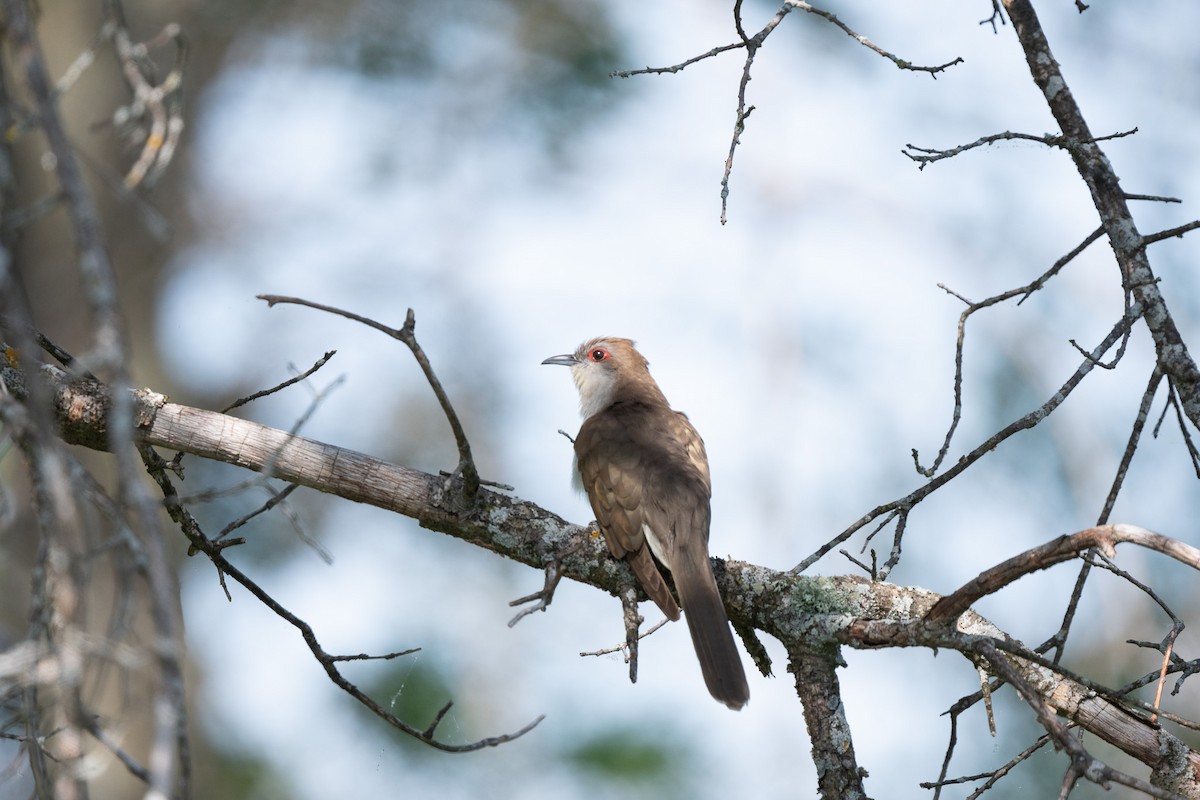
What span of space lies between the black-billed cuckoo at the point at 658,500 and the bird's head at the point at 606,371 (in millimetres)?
12

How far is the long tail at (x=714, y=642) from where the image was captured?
3979 millimetres

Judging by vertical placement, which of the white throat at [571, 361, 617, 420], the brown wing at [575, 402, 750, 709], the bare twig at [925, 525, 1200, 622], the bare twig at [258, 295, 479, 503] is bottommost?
the bare twig at [925, 525, 1200, 622]

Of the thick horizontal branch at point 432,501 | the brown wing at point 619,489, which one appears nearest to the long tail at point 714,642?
the brown wing at point 619,489

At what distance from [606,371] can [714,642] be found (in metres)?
2.71

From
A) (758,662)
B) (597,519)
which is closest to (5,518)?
(758,662)

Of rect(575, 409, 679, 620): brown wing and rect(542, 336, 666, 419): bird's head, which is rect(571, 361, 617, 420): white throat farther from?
rect(575, 409, 679, 620): brown wing

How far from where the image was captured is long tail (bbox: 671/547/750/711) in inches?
157

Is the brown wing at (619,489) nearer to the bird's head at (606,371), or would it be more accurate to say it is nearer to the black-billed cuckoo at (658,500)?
the black-billed cuckoo at (658,500)

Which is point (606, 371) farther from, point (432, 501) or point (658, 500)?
point (432, 501)

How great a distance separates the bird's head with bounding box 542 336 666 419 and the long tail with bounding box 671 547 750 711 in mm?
2080

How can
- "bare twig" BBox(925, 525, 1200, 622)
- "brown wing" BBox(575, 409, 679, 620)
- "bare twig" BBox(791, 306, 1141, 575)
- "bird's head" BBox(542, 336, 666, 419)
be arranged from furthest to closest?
1. "bird's head" BBox(542, 336, 666, 419)
2. "brown wing" BBox(575, 409, 679, 620)
3. "bare twig" BBox(791, 306, 1141, 575)
4. "bare twig" BBox(925, 525, 1200, 622)

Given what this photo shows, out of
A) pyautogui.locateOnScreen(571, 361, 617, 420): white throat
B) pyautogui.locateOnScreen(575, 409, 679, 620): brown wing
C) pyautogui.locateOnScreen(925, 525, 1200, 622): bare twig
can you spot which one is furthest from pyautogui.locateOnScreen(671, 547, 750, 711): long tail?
pyautogui.locateOnScreen(571, 361, 617, 420): white throat

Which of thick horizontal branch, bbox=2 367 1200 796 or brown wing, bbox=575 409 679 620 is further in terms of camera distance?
brown wing, bbox=575 409 679 620

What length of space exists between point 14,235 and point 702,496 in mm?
3366
